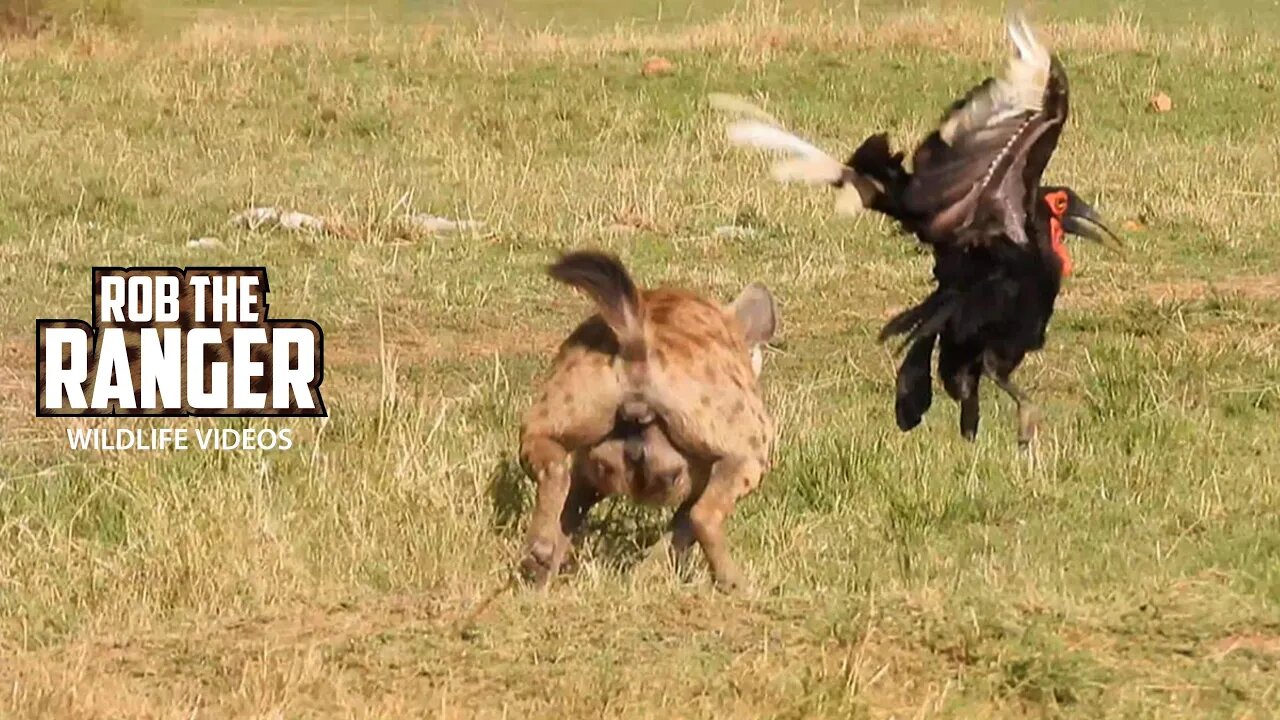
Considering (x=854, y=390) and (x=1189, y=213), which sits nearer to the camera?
(x=854, y=390)

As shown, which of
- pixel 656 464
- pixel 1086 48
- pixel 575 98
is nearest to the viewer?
pixel 656 464

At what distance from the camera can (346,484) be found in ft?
23.9

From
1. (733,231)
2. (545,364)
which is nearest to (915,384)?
(545,364)

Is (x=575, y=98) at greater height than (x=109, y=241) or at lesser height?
greater

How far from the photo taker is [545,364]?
10117mm

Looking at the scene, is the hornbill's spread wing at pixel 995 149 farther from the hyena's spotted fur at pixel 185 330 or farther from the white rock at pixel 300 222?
the white rock at pixel 300 222

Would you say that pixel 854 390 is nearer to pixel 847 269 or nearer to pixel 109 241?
pixel 847 269

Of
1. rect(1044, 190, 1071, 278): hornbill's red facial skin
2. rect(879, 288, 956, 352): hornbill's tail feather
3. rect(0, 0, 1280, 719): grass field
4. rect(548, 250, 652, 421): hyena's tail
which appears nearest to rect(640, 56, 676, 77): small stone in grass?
rect(0, 0, 1280, 719): grass field

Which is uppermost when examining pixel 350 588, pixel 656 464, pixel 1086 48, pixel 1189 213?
pixel 1086 48

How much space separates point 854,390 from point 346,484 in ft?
9.32

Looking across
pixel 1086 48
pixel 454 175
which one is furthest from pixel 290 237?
pixel 1086 48

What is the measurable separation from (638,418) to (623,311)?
0.29 meters

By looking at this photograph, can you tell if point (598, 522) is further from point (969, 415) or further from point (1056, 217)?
point (1056, 217)

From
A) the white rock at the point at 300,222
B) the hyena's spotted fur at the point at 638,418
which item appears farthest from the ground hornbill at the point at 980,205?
the white rock at the point at 300,222
